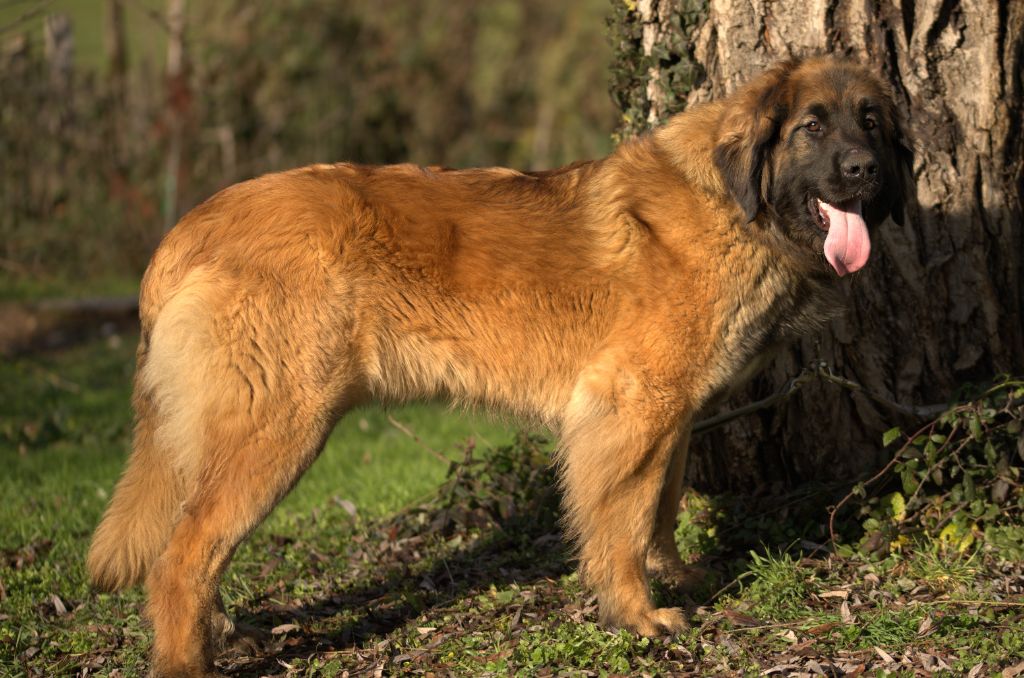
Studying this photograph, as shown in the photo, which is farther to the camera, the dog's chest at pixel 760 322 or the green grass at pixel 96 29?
the green grass at pixel 96 29

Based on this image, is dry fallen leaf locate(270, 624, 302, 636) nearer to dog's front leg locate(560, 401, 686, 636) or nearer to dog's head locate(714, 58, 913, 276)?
dog's front leg locate(560, 401, 686, 636)

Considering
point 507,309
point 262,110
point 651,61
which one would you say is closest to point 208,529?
point 507,309

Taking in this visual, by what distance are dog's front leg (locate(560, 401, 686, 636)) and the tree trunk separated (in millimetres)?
983

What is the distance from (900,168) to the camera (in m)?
4.00

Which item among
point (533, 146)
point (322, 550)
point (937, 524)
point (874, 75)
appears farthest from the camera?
point (533, 146)

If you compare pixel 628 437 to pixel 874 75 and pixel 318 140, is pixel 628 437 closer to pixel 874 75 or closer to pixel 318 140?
pixel 874 75

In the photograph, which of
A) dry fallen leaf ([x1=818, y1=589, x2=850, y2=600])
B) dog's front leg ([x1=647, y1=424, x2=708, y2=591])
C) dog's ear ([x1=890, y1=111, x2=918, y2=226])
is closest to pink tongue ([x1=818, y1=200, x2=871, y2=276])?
dog's ear ([x1=890, y1=111, x2=918, y2=226])

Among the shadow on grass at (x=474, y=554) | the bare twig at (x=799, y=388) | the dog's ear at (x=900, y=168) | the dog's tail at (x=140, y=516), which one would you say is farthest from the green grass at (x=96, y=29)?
the dog's ear at (x=900, y=168)

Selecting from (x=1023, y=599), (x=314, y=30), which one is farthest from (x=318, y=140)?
(x=1023, y=599)

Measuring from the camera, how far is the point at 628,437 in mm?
3785

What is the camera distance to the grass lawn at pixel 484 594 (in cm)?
363

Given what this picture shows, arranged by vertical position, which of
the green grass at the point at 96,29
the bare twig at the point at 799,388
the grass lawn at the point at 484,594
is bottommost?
the grass lawn at the point at 484,594

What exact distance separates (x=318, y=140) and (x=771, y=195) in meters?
9.23

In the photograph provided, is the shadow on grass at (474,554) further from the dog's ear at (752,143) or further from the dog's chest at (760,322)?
the dog's ear at (752,143)
